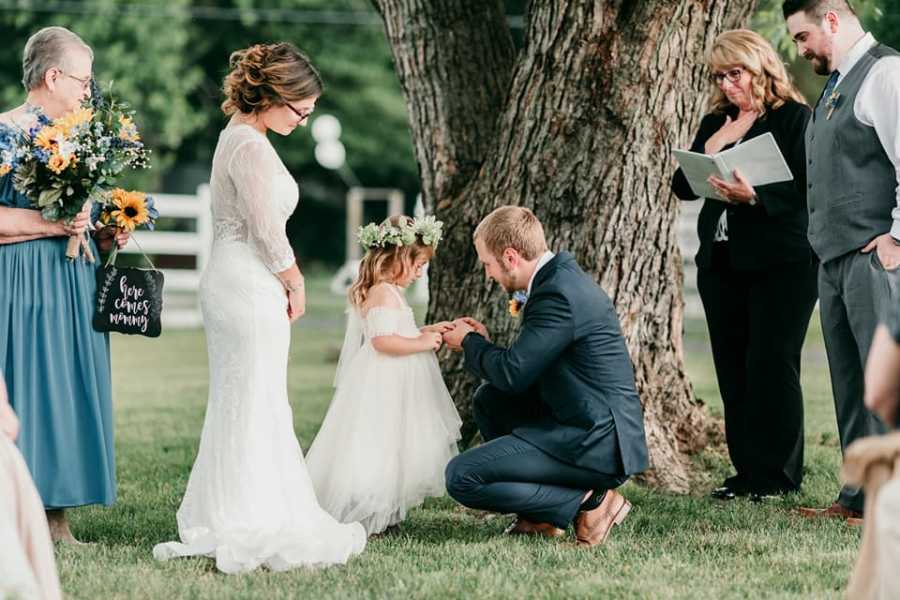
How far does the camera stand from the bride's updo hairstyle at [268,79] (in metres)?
5.37

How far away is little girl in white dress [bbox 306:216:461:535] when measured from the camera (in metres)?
5.83

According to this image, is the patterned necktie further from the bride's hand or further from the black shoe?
the bride's hand

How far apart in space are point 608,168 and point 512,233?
1.53 m

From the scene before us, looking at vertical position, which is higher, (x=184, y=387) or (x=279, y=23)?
(x=279, y=23)

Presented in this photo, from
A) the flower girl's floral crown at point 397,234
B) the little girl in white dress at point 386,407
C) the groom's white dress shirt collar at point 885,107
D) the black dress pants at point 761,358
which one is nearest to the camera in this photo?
the groom's white dress shirt collar at point 885,107

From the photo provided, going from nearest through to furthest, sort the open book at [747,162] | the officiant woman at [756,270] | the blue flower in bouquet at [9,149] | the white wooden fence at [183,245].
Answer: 1. the blue flower in bouquet at [9,149]
2. the open book at [747,162]
3. the officiant woman at [756,270]
4. the white wooden fence at [183,245]

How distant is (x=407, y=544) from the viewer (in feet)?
18.6

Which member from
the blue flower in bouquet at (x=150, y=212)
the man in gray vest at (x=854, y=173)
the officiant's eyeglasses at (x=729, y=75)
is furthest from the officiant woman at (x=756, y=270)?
the blue flower in bouquet at (x=150, y=212)

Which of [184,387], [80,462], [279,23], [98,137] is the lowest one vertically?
[184,387]

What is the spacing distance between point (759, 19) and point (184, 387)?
5.90m

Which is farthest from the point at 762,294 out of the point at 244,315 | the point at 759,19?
the point at 759,19

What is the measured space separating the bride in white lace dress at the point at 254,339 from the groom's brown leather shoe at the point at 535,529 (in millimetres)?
768

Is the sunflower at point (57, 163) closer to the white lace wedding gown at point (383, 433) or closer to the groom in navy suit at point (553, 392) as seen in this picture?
the white lace wedding gown at point (383, 433)

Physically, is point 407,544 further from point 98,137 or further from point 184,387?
point 184,387
